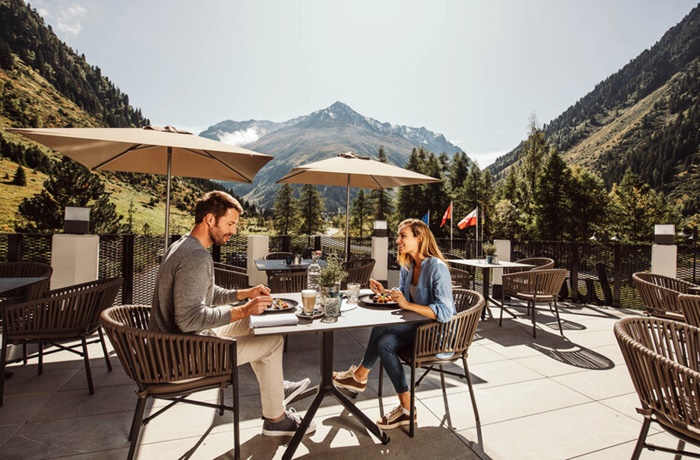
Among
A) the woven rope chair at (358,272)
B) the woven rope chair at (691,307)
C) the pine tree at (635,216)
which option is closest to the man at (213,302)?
the woven rope chair at (358,272)

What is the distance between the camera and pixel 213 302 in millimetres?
2637

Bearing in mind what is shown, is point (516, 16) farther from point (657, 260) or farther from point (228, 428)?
point (228, 428)

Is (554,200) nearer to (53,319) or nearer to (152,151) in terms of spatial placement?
(152,151)

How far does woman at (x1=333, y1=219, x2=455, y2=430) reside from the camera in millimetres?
2490

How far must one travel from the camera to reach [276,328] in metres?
2.05

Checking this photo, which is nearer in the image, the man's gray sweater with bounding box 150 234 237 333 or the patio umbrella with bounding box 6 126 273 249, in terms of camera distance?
the man's gray sweater with bounding box 150 234 237 333

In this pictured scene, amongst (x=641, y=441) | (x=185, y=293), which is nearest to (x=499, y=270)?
(x=641, y=441)

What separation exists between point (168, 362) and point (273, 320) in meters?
0.59

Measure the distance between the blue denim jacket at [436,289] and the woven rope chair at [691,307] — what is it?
1868 mm

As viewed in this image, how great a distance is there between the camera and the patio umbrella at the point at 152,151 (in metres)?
3.17

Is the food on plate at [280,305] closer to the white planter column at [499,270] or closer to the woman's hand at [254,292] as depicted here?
the woman's hand at [254,292]

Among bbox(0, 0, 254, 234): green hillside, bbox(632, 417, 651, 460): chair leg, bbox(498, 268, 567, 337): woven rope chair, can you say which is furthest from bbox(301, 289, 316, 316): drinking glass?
bbox(0, 0, 254, 234): green hillside

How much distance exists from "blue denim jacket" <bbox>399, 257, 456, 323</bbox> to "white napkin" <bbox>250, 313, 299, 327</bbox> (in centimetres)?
93

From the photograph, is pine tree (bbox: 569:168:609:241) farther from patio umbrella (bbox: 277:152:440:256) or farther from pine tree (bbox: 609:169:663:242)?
patio umbrella (bbox: 277:152:440:256)
